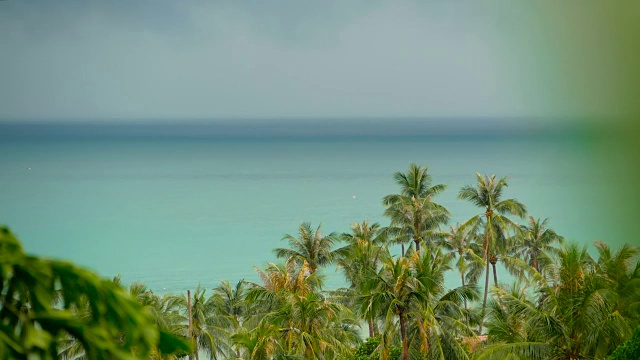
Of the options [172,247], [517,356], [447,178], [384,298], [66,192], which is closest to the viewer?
[517,356]

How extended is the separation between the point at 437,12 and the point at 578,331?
1438 inches

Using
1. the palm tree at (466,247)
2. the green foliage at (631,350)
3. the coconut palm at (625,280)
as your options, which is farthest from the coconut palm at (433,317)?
the palm tree at (466,247)

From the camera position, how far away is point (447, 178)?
3809 centimetres

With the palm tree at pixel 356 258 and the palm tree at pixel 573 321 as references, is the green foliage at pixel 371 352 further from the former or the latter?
the palm tree at pixel 356 258

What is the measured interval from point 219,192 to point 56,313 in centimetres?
3583

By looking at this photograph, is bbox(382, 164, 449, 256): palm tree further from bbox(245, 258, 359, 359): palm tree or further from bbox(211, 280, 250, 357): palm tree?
bbox(245, 258, 359, 359): palm tree

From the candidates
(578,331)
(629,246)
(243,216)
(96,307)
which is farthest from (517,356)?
(243,216)

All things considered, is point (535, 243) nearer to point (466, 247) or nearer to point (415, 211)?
point (466, 247)

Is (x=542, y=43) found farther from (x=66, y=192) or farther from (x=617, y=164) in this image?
(x=617, y=164)

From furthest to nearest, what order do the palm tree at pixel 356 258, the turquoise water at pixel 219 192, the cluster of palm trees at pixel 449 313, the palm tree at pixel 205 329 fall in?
the turquoise water at pixel 219 192
the palm tree at pixel 356 258
the palm tree at pixel 205 329
the cluster of palm trees at pixel 449 313

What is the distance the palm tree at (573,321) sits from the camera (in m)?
5.79

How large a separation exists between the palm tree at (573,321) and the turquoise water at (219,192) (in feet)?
41.1

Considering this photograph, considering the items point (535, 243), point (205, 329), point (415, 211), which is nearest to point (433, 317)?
point (205, 329)

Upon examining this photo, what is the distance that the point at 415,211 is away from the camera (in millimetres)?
12875
